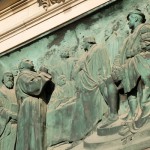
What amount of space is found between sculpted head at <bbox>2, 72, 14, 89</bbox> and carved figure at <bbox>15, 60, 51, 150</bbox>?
0.96 feet

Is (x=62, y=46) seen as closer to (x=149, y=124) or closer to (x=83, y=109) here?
(x=83, y=109)

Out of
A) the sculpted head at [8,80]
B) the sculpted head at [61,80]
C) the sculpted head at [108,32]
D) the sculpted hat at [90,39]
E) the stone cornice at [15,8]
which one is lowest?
the sculpted head at [61,80]

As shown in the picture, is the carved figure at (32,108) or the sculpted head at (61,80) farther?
the sculpted head at (61,80)

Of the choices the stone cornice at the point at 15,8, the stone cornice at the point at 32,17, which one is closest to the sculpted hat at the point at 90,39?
the stone cornice at the point at 32,17

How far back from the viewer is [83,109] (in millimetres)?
7602

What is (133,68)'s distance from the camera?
Answer: 7230mm

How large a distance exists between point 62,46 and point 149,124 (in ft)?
6.64

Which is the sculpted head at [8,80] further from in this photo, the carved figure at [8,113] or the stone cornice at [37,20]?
the stone cornice at [37,20]

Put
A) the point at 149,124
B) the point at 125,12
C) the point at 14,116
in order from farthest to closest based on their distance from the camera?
the point at 14,116 < the point at 125,12 < the point at 149,124

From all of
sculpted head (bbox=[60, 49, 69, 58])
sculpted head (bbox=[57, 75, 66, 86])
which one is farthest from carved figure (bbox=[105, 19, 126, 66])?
sculpted head (bbox=[57, 75, 66, 86])

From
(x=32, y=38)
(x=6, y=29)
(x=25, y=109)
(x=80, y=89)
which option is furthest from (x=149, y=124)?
(x=6, y=29)

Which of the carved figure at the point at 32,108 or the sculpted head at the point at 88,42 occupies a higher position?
the sculpted head at the point at 88,42

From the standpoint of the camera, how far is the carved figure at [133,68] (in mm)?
7164

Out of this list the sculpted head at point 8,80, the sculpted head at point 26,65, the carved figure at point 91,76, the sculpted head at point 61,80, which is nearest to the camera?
the carved figure at point 91,76
